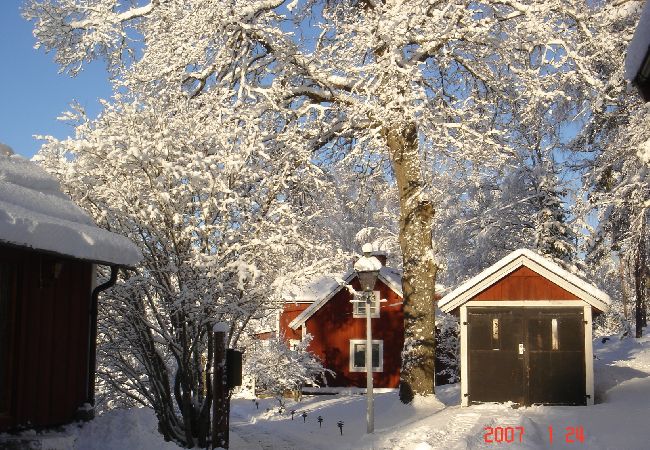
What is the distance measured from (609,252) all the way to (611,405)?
317 inches

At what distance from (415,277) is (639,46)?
13.7 meters

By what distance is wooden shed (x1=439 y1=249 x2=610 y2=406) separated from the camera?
1817 centimetres

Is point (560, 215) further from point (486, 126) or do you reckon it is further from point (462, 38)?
point (462, 38)

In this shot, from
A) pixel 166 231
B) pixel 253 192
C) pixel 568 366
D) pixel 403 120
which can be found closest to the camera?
pixel 166 231

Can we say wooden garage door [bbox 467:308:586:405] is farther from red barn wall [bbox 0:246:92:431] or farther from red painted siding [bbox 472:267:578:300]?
red barn wall [bbox 0:246:92:431]

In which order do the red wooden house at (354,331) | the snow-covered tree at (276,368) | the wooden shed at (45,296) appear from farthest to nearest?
the red wooden house at (354,331), the snow-covered tree at (276,368), the wooden shed at (45,296)

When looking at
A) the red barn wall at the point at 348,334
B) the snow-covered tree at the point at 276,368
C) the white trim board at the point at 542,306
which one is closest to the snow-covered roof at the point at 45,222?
the white trim board at the point at 542,306

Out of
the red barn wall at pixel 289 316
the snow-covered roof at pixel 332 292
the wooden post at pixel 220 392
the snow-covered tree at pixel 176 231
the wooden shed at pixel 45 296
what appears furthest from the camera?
the red barn wall at pixel 289 316

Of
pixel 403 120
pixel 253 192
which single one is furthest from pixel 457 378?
pixel 253 192

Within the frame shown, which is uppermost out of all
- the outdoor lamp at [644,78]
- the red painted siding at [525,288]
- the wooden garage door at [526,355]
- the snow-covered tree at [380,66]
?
the snow-covered tree at [380,66]

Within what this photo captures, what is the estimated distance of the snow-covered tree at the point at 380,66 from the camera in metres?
16.0

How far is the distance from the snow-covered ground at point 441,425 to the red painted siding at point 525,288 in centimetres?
258

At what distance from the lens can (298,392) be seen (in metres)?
29.1

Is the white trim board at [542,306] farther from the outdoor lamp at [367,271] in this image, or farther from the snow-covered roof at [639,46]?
the snow-covered roof at [639,46]
